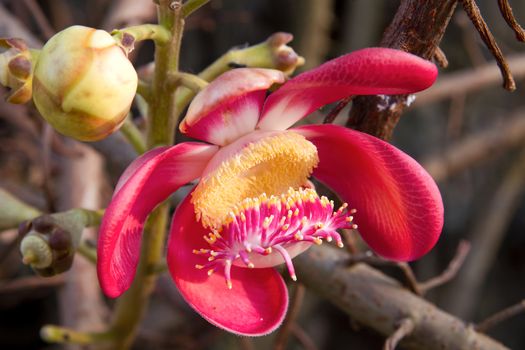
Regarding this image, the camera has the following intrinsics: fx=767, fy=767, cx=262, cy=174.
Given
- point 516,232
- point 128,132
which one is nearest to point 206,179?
point 128,132

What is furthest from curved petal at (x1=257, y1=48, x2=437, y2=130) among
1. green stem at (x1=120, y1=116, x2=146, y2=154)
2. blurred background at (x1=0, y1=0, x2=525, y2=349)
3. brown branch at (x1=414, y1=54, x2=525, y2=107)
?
brown branch at (x1=414, y1=54, x2=525, y2=107)

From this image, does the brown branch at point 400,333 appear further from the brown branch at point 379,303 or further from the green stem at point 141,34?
the green stem at point 141,34

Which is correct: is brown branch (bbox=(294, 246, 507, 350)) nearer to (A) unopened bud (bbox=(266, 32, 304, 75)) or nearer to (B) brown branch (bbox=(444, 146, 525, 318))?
(A) unopened bud (bbox=(266, 32, 304, 75))

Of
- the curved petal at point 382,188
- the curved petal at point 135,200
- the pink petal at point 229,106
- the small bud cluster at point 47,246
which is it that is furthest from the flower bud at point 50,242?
the curved petal at point 382,188

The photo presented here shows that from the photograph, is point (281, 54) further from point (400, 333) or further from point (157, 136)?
point (400, 333)

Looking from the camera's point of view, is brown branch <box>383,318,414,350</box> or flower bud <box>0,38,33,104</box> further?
brown branch <box>383,318,414,350</box>

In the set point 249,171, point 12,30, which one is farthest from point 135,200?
point 12,30
